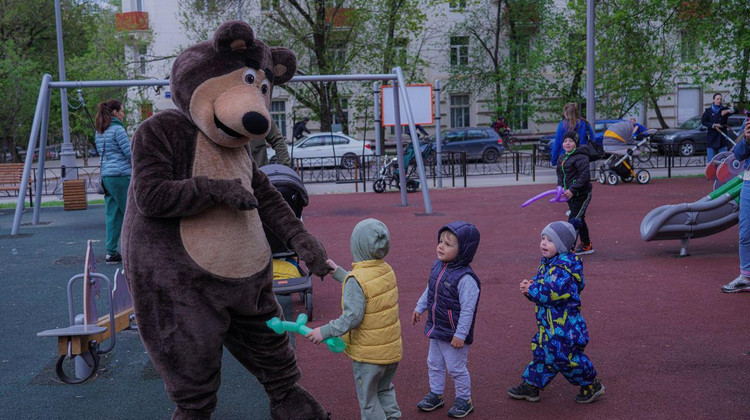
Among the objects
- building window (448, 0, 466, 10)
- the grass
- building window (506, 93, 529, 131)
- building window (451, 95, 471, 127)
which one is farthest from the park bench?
building window (451, 95, 471, 127)

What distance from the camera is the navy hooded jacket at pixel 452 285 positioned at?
4395mm

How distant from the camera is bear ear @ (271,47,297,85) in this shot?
444cm

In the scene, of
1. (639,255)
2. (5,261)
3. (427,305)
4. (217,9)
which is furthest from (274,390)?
(217,9)

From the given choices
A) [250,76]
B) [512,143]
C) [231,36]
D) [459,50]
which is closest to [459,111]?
[459,50]

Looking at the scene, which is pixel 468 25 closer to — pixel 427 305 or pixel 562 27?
pixel 562 27

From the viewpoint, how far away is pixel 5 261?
10008 mm

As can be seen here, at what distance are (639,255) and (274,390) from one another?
20.6 ft

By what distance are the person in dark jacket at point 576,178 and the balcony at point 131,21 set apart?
111 feet

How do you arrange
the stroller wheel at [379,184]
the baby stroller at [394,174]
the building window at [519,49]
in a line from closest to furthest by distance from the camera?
the baby stroller at [394,174]
the stroller wheel at [379,184]
the building window at [519,49]

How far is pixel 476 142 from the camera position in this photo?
29.6 meters

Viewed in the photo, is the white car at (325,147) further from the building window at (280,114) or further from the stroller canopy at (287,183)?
the stroller canopy at (287,183)

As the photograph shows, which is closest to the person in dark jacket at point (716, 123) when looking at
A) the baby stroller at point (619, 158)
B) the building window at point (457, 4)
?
the baby stroller at point (619, 158)

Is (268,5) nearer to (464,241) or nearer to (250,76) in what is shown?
(250,76)

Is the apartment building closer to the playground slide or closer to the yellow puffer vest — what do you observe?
the playground slide
